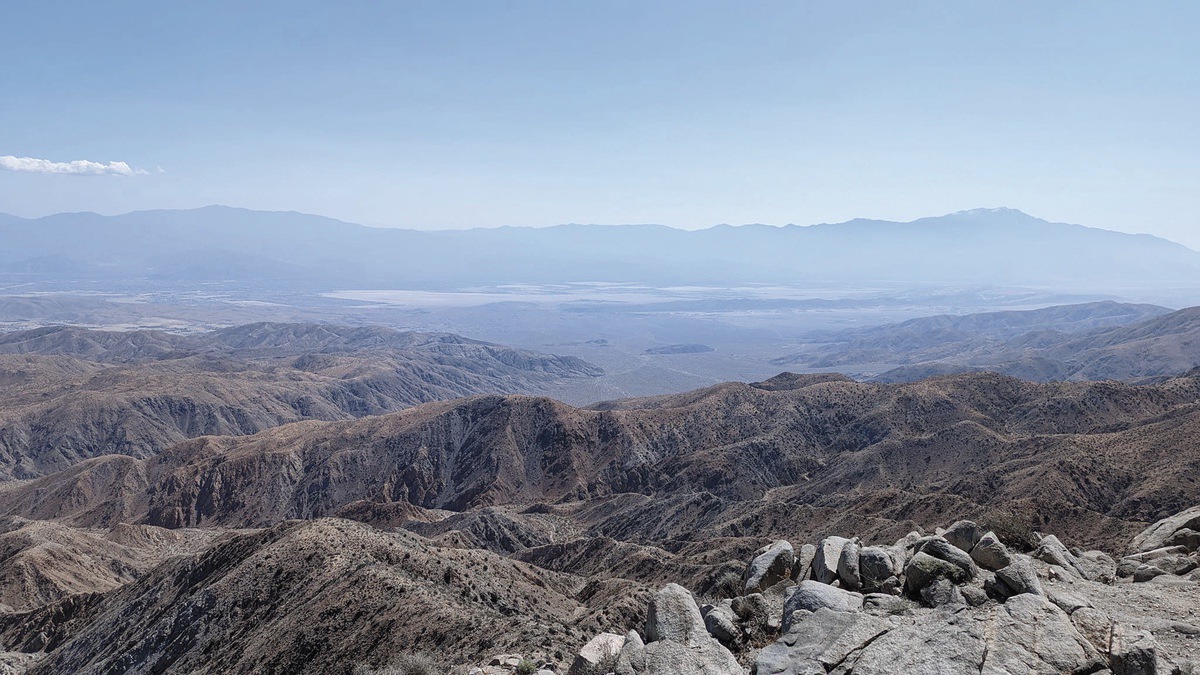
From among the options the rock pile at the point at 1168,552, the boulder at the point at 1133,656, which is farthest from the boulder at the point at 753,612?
the rock pile at the point at 1168,552

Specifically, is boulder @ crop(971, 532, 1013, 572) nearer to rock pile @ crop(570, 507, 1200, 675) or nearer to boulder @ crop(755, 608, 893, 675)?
rock pile @ crop(570, 507, 1200, 675)

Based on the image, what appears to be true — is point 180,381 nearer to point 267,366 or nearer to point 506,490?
point 267,366

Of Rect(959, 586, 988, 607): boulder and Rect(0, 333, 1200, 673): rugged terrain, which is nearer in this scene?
Rect(959, 586, 988, 607): boulder

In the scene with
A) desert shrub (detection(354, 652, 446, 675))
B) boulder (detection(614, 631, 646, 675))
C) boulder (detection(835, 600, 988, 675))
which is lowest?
desert shrub (detection(354, 652, 446, 675))

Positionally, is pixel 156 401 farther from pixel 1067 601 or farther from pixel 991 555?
pixel 1067 601

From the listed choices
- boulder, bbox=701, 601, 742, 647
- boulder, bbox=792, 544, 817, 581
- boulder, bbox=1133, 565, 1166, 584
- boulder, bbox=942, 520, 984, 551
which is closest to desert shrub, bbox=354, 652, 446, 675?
boulder, bbox=701, 601, 742, 647

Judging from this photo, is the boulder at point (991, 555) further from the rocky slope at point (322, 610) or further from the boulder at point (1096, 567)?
the rocky slope at point (322, 610)
